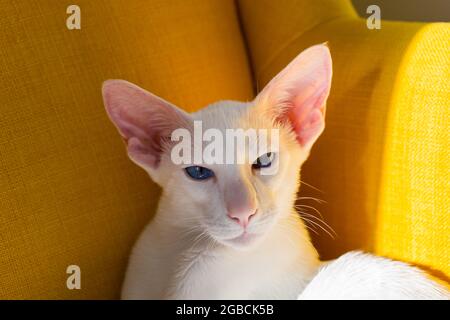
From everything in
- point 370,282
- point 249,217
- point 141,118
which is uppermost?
point 141,118

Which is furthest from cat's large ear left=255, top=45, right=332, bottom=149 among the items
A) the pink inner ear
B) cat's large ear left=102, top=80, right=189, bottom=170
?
cat's large ear left=102, top=80, right=189, bottom=170

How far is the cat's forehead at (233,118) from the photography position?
2.29ft

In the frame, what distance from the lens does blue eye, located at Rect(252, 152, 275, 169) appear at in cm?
69

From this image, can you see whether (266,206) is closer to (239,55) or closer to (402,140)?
(402,140)

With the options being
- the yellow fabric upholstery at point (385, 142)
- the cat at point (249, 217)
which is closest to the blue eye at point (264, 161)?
the cat at point (249, 217)

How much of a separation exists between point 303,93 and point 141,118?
188mm

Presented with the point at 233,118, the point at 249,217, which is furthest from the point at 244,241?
the point at 233,118

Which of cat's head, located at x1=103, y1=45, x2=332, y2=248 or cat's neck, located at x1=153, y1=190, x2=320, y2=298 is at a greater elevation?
cat's head, located at x1=103, y1=45, x2=332, y2=248

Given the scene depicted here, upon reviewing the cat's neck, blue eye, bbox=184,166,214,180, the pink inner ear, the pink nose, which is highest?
the pink inner ear

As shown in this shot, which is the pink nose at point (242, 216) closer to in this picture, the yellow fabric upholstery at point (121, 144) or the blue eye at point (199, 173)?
the blue eye at point (199, 173)

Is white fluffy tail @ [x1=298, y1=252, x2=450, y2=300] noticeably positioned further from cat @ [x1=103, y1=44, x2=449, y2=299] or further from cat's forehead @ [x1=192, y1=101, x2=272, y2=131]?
cat's forehead @ [x1=192, y1=101, x2=272, y2=131]

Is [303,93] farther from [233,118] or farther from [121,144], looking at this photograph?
[121,144]

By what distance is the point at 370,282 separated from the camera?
0.73 meters

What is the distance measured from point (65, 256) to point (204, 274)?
0.18m
